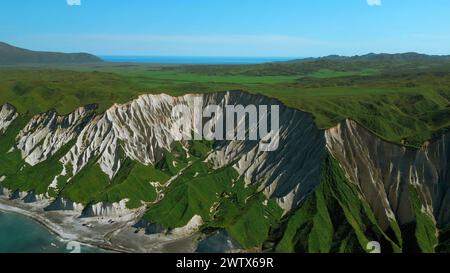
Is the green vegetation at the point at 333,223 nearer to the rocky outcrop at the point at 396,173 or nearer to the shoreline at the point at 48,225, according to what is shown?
→ the rocky outcrop at the point at 396,173

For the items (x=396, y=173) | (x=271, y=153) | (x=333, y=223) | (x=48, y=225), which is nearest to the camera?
(x=333, y=223)

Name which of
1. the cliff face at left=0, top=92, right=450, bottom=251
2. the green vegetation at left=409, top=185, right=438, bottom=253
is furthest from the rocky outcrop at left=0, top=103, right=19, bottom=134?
the green vegetation at left=409, top=185, right=438, bottom=253

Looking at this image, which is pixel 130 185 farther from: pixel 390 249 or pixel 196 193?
pixel 390 249

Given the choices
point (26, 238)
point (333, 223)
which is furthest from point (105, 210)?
point (333, 223)

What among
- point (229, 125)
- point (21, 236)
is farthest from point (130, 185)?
point (229, 125)

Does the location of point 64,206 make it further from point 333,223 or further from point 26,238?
point 333,223

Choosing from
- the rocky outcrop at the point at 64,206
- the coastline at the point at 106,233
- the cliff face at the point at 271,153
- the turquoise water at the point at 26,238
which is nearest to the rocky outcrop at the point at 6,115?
the cliff face at the point at 271,153
